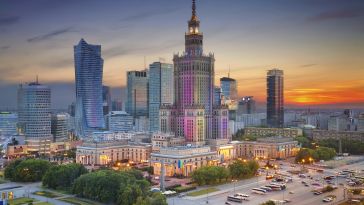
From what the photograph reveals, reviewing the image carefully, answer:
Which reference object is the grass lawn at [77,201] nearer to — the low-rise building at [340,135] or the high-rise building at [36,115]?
the high-rise building at [36,115]

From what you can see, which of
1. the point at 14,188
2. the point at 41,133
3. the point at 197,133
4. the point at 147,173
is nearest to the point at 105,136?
the point at 41,133

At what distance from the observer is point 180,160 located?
99438 mm

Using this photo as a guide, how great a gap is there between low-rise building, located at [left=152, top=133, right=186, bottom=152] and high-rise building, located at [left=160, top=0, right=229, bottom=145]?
547cm

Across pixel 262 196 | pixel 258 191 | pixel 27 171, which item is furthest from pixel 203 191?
pixel 27 171

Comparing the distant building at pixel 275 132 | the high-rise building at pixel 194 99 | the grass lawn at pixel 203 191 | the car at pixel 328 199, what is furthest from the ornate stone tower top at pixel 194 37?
the car at pixel 328 199

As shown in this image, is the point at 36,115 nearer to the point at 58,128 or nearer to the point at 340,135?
the point at 58,128

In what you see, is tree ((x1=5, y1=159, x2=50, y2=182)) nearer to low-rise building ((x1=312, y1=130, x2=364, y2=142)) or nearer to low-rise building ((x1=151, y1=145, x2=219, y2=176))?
low-rise building ((x1=151, y1=145, x2=219, y2=176))

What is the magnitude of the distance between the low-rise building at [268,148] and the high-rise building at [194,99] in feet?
22.7

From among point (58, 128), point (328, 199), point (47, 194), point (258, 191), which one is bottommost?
point (47, 194)

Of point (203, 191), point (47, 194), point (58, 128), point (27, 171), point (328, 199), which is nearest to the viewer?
point (328, 199)

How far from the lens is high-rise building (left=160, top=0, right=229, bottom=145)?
12769cm

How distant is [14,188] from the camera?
85.4 metres

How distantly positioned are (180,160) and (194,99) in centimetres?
3415

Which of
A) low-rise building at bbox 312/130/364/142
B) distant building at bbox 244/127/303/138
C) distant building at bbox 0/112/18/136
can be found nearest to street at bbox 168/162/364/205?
low-rise building at bbox 312/130/364/142
